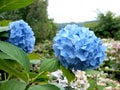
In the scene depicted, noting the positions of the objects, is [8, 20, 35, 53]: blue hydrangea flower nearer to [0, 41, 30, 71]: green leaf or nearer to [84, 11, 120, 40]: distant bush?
[0, 41, 30, 71]: green leaf

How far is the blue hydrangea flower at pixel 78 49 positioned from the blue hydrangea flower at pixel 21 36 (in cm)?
21

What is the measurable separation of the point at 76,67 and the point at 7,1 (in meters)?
0.34

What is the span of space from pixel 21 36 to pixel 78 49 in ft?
1.03

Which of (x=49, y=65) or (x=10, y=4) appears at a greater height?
(x=10, y=4)

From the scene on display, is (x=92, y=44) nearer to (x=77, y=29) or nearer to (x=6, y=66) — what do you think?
(x=77, y=29)

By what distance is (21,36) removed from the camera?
173cm

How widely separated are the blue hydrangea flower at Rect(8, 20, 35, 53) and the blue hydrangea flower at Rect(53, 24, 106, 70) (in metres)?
0.21

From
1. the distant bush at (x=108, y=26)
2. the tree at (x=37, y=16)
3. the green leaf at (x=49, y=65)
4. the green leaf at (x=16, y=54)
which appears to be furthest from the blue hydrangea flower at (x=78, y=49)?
Result: the tree at (x=37, y=16)

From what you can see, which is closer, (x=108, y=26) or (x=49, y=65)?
(x=49, y=65)

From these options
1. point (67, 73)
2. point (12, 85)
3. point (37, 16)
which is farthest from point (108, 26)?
point (12, 85)

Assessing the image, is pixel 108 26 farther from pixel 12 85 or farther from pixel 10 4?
A: pixel 12 85

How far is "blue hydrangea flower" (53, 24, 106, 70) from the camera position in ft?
4.93

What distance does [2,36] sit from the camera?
1.66m

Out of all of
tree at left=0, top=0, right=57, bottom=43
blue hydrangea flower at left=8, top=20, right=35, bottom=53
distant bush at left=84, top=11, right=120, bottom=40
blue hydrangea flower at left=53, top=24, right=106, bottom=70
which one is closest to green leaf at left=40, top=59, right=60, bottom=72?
blue hydrangea flower at left=53, top=24, right=106, bottom=70
